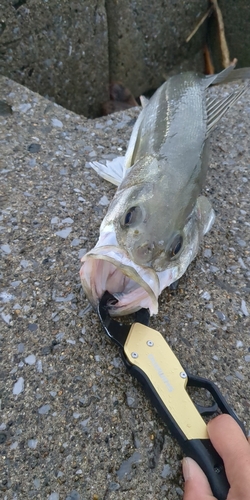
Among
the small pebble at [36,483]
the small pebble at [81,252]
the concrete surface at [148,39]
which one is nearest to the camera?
the small pebble at [36,483]

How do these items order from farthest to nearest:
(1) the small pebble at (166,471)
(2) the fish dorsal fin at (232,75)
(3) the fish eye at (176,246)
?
(2) the fish dorsal fin at (232,75)
(3) the fish eye at (176,246)
(1) the small pebble at (166,471)

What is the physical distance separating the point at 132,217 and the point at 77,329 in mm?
578

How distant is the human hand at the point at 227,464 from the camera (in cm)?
149

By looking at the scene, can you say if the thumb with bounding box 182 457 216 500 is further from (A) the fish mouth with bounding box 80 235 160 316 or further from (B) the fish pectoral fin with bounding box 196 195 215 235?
(B) the fish pectoral fin with bounding box 196 195 215 235

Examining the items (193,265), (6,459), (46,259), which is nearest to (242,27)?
(193,265)

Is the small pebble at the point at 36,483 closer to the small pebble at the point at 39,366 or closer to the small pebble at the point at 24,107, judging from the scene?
the small pebble at the point at 39,366

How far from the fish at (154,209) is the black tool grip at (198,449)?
1.00 feet

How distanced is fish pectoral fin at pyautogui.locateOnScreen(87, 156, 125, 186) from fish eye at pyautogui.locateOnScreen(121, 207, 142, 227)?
1.98ft

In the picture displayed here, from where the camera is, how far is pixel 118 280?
194 centimetres

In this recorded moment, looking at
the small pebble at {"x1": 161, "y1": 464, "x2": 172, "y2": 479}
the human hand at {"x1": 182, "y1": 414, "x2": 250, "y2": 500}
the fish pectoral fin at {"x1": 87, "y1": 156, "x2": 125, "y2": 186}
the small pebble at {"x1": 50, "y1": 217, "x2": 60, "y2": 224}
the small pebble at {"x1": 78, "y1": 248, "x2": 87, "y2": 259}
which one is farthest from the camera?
the fish pectoral fin at {"x1": 87, "y1": 156, "x2": 125, "y2": 186}

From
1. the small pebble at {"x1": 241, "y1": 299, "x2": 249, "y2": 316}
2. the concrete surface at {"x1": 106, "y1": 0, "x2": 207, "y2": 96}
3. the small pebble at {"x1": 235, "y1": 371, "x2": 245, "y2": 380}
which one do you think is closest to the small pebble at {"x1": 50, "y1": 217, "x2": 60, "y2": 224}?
the small pebble at {"x1": 241, "y1": 299, "x2": 249, "y2": 316}

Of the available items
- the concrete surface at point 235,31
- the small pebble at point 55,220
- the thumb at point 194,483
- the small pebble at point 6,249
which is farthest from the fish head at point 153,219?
the concrete surface at point 235,31

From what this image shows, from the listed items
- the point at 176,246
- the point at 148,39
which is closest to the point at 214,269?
the point at 176,246

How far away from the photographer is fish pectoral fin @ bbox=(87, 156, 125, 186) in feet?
8.57
